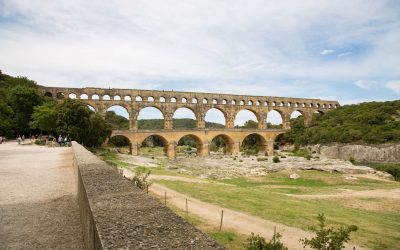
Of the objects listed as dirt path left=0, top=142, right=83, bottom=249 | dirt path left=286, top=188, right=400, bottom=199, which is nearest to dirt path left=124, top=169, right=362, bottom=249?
dirt path left=0, top=142, right=83, bottom=249

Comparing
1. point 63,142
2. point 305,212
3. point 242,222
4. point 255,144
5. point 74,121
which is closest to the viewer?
point 242,222

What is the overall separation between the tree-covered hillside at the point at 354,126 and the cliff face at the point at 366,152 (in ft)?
3.74

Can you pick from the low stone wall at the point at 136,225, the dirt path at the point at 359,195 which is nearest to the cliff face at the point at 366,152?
the dirt path at the point at 359,195

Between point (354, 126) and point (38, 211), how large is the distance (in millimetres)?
52333

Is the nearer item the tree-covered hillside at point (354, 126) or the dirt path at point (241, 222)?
the dirt path at point (241, 222)

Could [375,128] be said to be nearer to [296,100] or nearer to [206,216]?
[296,100]

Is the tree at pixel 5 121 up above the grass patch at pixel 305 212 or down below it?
above

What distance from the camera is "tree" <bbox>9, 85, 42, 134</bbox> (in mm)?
35375

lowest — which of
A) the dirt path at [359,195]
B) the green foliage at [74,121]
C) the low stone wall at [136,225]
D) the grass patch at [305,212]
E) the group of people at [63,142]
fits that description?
the dirt path at [359,195]

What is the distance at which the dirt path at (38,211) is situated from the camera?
4758 millimetres

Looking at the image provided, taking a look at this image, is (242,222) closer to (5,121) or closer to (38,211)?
(38,211)

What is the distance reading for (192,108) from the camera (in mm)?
52125

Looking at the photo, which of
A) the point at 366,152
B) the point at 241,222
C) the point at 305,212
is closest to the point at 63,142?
the point at 241,222

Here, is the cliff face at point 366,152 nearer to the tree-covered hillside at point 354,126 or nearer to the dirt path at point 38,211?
the tree-covered hillside at point 354,126
